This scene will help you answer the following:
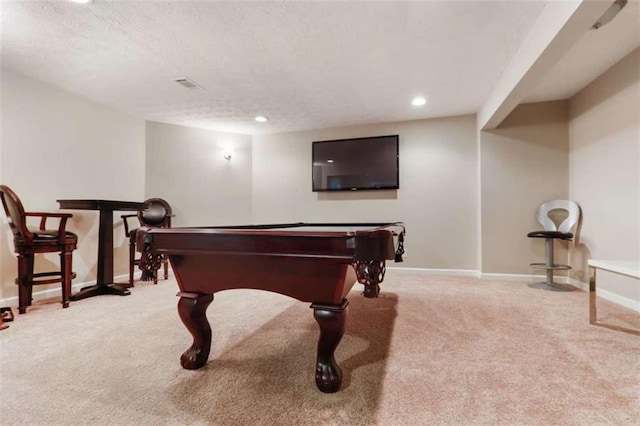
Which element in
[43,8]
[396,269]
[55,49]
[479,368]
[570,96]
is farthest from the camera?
[396,269]

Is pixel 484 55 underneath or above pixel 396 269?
above

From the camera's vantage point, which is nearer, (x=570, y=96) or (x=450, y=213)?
(x=570, y=96)

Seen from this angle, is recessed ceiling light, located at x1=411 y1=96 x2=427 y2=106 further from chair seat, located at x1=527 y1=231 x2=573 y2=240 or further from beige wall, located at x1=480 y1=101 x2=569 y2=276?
chair seat, located at x1=527 y1=231 x2=573 y2=240

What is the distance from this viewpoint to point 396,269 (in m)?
4.30

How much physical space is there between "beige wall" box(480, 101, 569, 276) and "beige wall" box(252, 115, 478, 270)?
0.77 feet

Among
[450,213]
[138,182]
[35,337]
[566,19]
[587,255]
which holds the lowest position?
[35,337]

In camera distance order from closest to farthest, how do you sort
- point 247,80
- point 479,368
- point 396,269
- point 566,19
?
point 479,368 → point 566,19 → point 247,80 → point 396,269

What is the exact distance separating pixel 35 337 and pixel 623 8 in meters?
4.60

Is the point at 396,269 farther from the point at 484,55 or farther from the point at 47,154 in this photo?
the point at 47,154

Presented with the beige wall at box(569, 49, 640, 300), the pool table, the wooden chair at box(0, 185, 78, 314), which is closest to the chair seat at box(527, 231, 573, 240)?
the beige wall at box(569, 49, 640, 300)

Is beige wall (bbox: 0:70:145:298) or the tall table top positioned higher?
beige wall (bbox: 0:70:145:298)

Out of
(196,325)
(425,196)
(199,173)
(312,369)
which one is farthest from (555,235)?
(199,173)

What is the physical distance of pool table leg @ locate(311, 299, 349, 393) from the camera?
1.30m

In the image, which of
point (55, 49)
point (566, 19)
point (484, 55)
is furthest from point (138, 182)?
point (566, 19)
